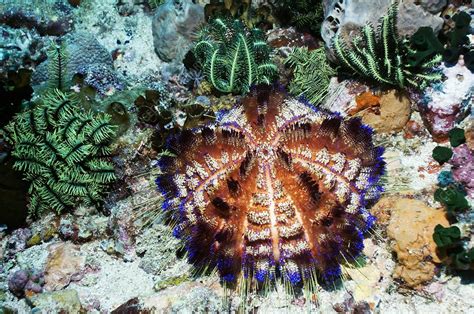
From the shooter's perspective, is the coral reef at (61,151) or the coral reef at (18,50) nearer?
the coral reef at (61,151)

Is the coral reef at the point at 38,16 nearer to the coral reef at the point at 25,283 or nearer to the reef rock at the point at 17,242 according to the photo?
the reef rock at the point at 17,242

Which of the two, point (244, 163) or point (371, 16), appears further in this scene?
point (371, 16)

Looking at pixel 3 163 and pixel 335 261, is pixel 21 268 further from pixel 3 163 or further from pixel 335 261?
pixel 335 261

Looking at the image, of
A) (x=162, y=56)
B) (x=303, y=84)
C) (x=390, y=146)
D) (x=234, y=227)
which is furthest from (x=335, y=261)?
(x=162, y=56)

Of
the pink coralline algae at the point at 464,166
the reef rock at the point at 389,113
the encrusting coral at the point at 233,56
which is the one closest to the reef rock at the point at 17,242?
the encrusting coral at the point at 233,56

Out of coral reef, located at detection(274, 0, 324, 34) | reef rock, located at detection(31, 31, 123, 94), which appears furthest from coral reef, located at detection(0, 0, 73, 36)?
coral reef, located at detection(274, 0, 324, 34)

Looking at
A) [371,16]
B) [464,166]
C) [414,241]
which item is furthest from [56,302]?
[371,16]

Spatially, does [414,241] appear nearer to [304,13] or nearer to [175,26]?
[304,13]
